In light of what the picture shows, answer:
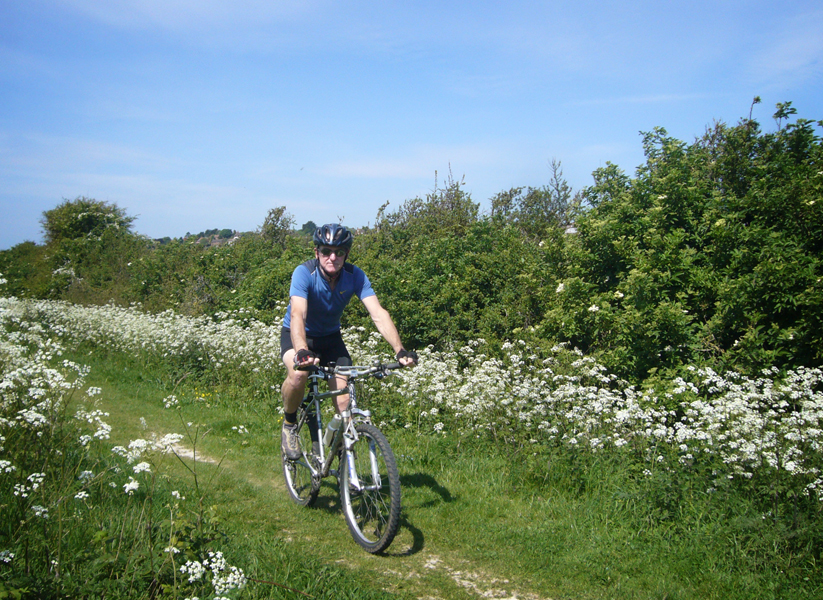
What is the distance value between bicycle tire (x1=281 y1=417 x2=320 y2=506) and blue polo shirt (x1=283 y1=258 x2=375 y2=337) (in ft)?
2.84

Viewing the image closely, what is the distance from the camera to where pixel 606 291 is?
25.3 feet

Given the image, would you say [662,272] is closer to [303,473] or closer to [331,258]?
[331,258]

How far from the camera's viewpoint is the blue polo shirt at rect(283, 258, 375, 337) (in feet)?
16.0

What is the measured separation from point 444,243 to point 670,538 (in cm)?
720

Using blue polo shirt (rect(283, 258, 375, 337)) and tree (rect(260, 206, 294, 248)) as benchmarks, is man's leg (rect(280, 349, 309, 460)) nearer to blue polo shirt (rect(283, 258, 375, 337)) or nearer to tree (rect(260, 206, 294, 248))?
blue polo shirt (rect(283, 258, 375, 337))

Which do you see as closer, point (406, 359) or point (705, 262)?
point (406, 359)

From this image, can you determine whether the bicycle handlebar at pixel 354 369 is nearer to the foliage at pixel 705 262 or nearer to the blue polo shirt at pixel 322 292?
the blue polo shirt at pixel 322 292

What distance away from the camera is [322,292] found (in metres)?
4.98

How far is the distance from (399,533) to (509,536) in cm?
88

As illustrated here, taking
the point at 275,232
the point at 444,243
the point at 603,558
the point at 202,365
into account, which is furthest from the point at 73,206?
the point at 603,558

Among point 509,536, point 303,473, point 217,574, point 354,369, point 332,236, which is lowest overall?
point 509,536

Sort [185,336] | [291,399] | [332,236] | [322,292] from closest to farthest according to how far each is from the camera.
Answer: [332,236] → [322,292] → [291,399] → [185,336]

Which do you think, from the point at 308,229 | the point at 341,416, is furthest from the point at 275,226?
the point at 341,416

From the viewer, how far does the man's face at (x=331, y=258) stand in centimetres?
483
